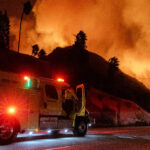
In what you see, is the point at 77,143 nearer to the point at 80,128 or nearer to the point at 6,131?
the point at 6,131

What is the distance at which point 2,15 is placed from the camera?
275 ft

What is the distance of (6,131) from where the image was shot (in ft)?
33.9

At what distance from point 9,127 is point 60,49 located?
169 m

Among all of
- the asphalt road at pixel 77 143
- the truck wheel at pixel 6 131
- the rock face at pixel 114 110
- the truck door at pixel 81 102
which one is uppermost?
the rock face at pixel 114 110

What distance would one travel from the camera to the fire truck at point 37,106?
10.4 metres

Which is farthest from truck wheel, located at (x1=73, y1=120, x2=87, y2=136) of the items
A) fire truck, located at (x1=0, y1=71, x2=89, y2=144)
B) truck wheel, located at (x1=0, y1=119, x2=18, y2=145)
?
truck wheel, located at (x1=0, y1=119, x2=18, y2=145)

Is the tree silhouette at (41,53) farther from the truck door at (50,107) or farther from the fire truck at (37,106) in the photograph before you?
the truck door at (50,107)

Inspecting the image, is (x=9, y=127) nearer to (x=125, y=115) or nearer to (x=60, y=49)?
(x=125, y=115)

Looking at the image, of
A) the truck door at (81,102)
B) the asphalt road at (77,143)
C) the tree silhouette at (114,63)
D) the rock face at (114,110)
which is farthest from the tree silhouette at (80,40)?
the asphalt road at (77,143)

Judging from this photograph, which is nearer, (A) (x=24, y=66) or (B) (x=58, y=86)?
(B) (x=58, y=86)

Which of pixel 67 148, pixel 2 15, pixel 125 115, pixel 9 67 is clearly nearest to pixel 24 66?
pixel 9 67

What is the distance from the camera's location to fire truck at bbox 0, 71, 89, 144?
1044 centimetres

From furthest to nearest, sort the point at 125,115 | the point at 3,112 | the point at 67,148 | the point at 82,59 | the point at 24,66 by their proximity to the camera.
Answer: the point at 82,59 < the point at 24,66 < the point at 125,115 < the point at 3,112 < the point at 67,148

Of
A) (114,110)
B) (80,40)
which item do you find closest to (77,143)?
(114,110)
